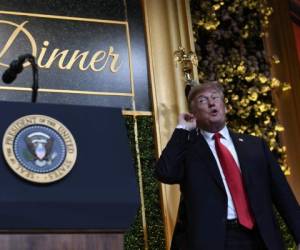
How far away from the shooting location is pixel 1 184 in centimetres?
187

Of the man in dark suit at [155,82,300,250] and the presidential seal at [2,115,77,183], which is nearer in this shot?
the presidential seal at [2,115,77,183]

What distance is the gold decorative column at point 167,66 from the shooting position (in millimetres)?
4148

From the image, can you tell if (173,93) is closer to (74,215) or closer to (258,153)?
(258,153)

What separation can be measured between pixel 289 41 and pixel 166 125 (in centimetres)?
147

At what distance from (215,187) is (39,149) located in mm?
1052

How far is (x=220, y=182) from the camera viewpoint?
2.77 meters

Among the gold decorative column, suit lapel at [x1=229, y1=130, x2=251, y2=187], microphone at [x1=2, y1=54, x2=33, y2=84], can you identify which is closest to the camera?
microphone at [x1=2, y1=54, x2=33, y2=84]

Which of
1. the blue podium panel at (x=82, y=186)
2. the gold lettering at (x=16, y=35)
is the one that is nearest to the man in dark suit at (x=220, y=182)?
the blue podium panel at (x=82, y=186)

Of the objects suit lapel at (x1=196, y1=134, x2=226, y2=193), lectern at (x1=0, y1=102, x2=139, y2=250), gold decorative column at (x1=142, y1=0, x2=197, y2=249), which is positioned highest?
gold decorative column at (x1=142, y1=0, x2=197, y2=249)

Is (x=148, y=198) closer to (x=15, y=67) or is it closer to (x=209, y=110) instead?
(x=209, y=110)

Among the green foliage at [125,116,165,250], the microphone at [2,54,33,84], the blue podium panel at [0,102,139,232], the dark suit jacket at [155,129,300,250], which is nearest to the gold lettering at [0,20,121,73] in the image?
the green foliage at [125,116,165,250]

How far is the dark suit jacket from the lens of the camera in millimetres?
2689

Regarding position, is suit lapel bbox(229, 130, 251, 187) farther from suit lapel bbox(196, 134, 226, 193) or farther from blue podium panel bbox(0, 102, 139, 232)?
blue podium panel bbox(0, 102, 139, 232)

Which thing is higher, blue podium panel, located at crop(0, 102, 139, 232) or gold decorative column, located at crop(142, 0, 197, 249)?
gold decorative column, located at crop(142, 0, 197, 249)
